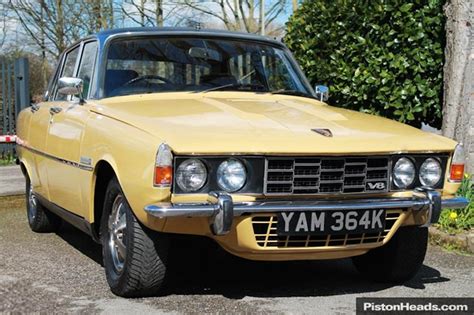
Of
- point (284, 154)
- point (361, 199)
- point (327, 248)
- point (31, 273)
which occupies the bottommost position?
point (31, 273)

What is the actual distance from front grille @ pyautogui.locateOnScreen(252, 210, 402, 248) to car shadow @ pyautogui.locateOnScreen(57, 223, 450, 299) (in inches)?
18.9

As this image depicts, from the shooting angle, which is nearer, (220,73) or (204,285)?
(204,285)

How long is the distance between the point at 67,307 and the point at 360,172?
182cm

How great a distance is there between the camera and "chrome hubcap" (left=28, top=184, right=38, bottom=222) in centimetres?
663

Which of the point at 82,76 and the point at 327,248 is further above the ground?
the point at 82,76

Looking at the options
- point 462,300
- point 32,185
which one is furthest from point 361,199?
point 32,185

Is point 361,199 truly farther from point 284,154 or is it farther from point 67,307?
point 67,307

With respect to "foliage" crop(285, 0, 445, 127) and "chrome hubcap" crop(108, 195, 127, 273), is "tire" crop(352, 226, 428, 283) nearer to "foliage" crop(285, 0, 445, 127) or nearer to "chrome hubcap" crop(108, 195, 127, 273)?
"chrome hubcap" crop(108, 195, 127, 273)

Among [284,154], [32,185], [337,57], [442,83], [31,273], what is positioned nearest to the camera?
[284,154]

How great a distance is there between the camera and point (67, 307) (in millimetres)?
4070

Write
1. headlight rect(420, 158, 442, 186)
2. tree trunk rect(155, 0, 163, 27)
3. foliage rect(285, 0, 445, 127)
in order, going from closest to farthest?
headlight rect(420, 158, 442, 186) → foliage rect(285, 0, 445, 127) → tree trunk rect(155, 0, 163, 27)

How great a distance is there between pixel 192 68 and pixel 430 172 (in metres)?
1.95

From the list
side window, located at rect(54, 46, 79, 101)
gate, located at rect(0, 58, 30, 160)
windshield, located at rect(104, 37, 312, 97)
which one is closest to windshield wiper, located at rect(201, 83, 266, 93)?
windshield, located at rect(104, 37, 312, 97)

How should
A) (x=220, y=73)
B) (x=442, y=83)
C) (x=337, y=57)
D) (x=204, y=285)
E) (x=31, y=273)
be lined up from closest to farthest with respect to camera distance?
(x=204, y=285) → (x=31, y=273) → (x=220, y=73) → (x=442, y=83) → (x=337, y=57)
